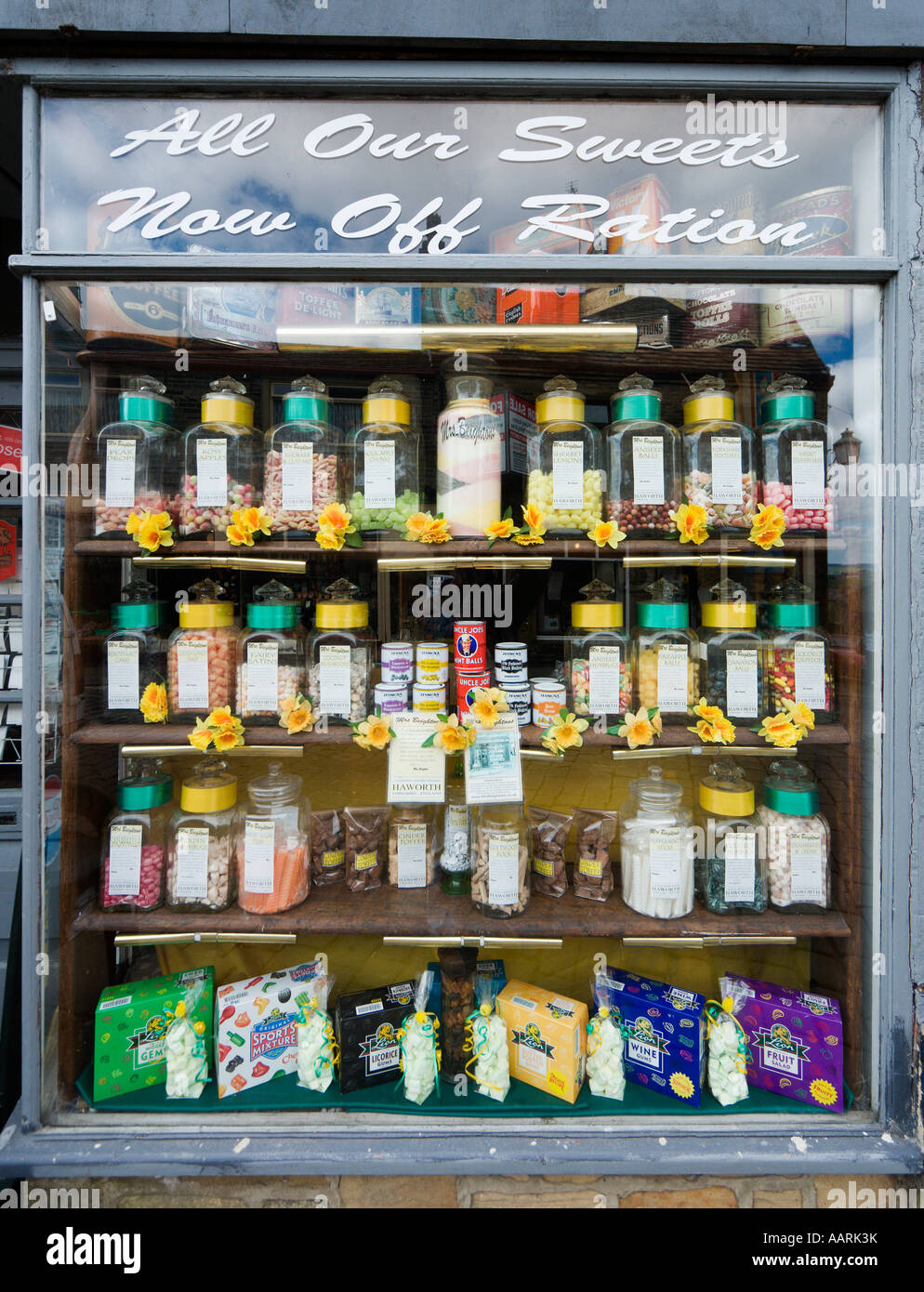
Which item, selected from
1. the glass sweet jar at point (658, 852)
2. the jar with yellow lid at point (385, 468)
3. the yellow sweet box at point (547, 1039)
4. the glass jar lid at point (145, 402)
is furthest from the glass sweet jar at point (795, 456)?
the glass jar lid at point (145, 402)

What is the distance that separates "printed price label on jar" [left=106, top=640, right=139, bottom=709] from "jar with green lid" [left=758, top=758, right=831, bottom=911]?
179 cm

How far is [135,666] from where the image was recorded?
1.62 metres

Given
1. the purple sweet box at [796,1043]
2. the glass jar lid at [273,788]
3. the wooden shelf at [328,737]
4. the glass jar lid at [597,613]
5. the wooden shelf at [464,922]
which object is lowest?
the purple sweet box at [796,1043]

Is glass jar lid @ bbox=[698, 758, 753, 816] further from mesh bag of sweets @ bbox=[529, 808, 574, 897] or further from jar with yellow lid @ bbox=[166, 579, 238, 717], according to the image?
jar with yellow lid @ bbox=[166, 579, 238, 717]

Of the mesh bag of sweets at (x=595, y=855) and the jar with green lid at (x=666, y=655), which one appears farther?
the mesh bag of sweets at (x=595, y=855)

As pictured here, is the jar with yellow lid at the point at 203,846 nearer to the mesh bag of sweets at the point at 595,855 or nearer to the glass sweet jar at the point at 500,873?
the glass sweet jar at the point at 500,873

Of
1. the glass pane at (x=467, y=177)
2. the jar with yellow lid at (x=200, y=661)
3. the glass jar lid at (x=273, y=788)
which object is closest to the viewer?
the glass pane at (x=467, y=177)

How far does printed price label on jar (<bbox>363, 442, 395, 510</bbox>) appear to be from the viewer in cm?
158

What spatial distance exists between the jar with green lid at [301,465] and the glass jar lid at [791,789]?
147 centimetres

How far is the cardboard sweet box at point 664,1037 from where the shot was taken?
1538mm

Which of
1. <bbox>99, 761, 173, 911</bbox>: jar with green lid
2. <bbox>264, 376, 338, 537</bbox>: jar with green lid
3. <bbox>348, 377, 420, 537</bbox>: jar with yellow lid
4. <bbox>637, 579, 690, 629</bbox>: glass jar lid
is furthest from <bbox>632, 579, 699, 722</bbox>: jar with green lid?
<bbox>99, 761, 173, 911</bbox>: jar with green lid

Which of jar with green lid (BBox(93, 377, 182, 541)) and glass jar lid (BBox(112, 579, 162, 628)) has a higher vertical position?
jar with green lid (BBox(93, 377, 182, 541))
